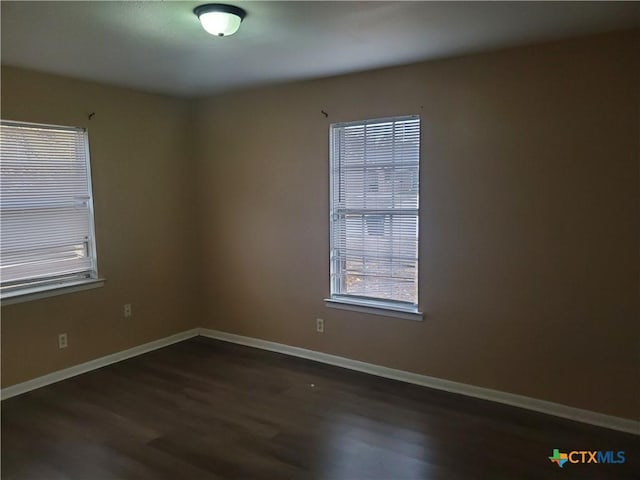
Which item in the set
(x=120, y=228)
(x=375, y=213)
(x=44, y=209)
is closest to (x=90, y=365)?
(x=120, y=228)

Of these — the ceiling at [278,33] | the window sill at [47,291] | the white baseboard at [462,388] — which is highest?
the ceiling at [278,33]

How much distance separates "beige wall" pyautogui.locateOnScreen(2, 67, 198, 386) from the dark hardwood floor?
1.23 ft

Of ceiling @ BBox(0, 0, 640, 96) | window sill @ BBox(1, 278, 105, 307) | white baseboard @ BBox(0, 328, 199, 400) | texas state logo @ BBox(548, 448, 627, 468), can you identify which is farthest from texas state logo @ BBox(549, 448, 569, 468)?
window sill @ BBox(1, 278, 105, 307)

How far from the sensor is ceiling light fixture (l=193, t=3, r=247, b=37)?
2.26m

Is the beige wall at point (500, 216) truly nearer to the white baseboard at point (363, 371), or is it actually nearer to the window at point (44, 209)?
the white baseboard at point (363, 371)

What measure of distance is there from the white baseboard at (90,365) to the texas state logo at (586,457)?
3396mm

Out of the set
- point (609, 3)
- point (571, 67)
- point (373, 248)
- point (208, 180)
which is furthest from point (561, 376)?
point (208, 180)

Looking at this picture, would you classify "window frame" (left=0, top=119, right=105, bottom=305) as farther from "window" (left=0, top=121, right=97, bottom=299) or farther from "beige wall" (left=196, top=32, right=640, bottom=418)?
"beige wall" (left=196, top=32, right=640, bottom=418)

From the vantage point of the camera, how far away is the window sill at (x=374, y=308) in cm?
358

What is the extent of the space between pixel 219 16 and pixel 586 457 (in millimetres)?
3026

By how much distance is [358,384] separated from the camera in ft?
11.8

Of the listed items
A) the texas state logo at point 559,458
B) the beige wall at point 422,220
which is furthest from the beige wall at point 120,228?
the texas state logo at point 559,458

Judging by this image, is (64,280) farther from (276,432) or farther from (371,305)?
(371,305)

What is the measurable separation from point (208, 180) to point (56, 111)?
1.45m
